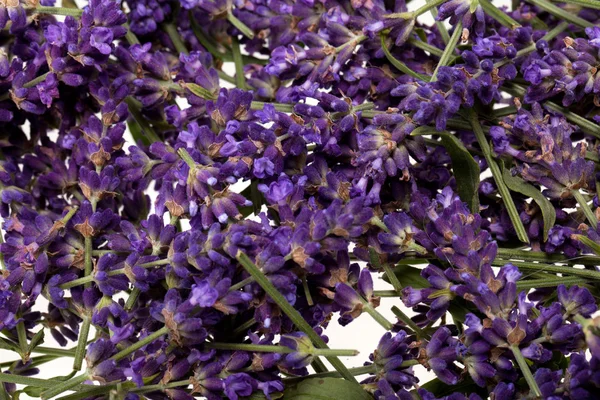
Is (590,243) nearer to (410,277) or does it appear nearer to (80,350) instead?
(410,277)

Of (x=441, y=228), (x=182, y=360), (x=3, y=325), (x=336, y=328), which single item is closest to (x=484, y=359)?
(x=441, y=228)

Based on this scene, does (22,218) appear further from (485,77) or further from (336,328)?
(336,328)

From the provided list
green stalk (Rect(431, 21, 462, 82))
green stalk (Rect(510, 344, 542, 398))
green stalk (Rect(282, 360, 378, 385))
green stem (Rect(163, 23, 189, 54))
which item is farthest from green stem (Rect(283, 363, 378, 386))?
green stem (Rect(163, 23, 189, 54))

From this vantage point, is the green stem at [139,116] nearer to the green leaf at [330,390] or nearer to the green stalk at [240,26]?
the green stalk at [240,26]

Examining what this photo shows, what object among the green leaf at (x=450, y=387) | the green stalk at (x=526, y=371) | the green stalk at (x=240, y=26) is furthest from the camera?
the green stalk at (x=240, y=26)

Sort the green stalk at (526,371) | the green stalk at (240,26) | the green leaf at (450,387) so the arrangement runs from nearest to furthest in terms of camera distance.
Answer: the green stalk at (526,371), the green leaf at (450,387), the green stalk at (240,26)

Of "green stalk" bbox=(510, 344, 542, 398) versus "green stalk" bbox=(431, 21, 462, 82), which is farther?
"green stalk" bbox=(431, 21, 462, 82)

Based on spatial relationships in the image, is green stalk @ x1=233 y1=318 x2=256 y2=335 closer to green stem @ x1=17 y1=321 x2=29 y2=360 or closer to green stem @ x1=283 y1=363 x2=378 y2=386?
green stem @ x1=283 y1=363 x2=378 y2=386

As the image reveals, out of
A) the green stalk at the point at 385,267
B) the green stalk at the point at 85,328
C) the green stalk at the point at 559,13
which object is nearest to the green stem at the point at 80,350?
the green stalk at the point at 85,328
